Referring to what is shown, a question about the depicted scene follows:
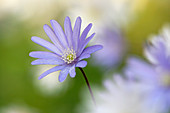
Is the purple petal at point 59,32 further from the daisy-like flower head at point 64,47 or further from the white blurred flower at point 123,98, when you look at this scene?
the white blurred flower at point 123,98

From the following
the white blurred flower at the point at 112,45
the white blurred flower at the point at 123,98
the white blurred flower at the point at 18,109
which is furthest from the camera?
the white blurred flower at the point at 18,109

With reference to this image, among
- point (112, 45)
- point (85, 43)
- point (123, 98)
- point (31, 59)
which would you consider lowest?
point (123, 98)

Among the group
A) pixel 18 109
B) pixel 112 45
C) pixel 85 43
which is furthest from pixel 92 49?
pixel 18 109

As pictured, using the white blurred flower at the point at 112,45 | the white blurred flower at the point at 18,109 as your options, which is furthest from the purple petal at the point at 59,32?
the white blurred flower at the point at 18,109

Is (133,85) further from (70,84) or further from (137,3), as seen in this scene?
(137,3)

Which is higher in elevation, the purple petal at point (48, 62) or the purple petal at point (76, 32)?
the purple petal at point (76, 32)

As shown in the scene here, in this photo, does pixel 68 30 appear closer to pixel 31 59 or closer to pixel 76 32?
pixel 76 32
